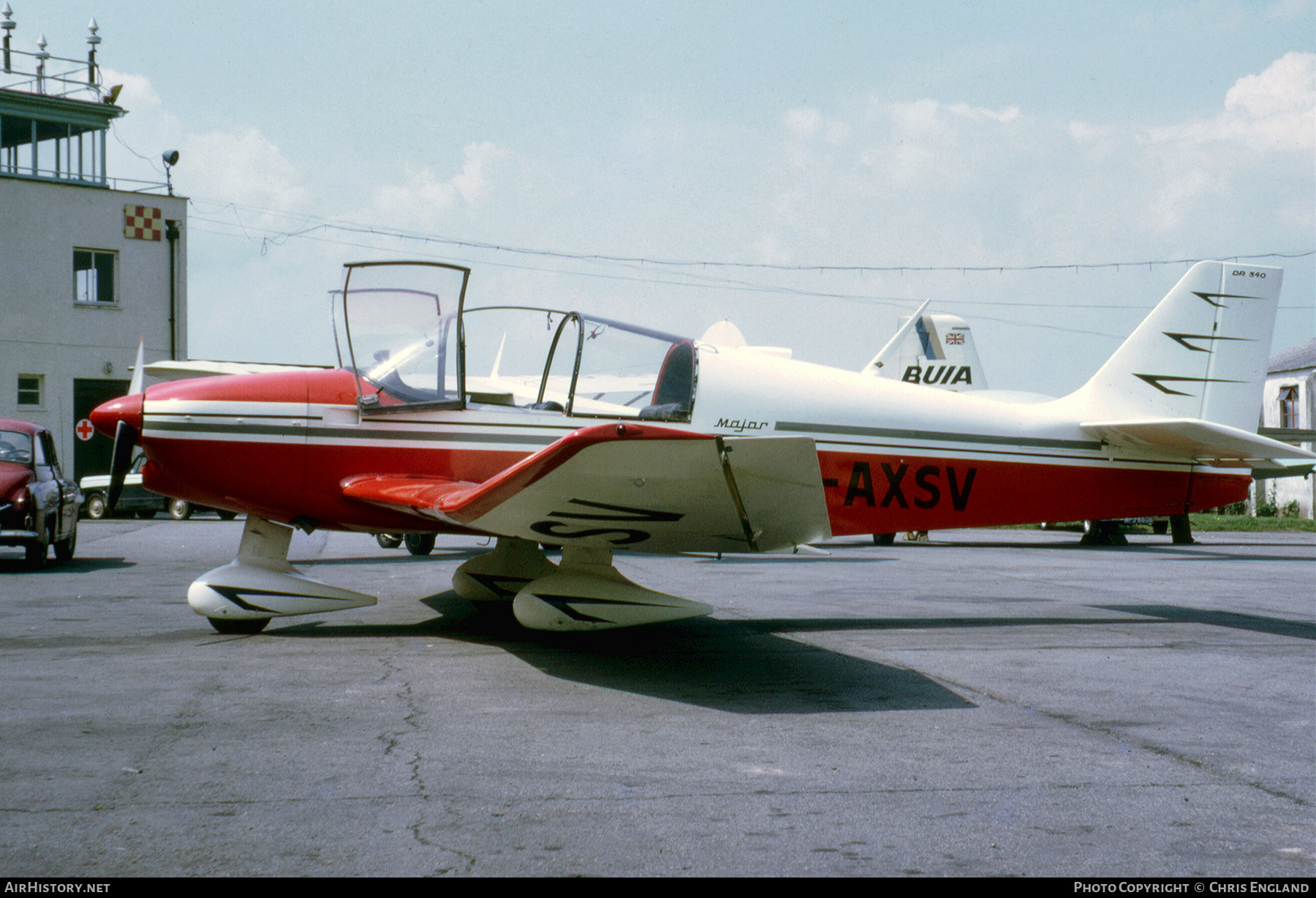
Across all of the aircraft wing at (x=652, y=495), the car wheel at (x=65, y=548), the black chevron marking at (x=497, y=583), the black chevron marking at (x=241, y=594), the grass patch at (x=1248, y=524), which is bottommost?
the grass patch at (x=1248, y=524)

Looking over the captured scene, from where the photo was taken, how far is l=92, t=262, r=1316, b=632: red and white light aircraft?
5523 mm

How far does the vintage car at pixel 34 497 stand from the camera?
10.5 m

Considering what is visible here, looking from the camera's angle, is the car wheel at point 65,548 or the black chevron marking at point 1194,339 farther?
the car wheel at point 65,548

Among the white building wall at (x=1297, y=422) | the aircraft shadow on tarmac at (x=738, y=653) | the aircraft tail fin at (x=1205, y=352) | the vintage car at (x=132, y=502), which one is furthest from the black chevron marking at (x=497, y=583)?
the white building wall at (x=1297, y=422)

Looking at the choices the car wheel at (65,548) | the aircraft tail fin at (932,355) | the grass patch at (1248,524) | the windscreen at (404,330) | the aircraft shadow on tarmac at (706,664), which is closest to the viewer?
the aircraft shadow on tarmac at (706,664)

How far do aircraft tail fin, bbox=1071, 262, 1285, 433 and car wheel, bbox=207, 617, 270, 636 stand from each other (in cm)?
622

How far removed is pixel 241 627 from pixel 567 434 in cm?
286

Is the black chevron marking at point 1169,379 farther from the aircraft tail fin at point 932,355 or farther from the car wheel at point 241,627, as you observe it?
the aircraft tail fin at point 932,355

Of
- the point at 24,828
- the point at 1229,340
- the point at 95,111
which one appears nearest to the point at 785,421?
the point at 1229,340

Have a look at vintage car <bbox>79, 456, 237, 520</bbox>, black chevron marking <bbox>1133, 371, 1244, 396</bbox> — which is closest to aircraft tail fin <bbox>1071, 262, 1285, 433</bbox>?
black chevron marking <bbox>1133, 371, 1244, 396</bbox>

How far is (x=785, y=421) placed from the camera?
22.2 ft

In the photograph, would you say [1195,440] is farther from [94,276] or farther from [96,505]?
[94,276]

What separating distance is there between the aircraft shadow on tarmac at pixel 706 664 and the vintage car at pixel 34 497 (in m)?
5.39

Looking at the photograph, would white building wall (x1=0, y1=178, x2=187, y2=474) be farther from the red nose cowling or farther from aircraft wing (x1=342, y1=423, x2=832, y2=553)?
aircraft wing (x1=342, y1=423, x2=832, y2=553)
